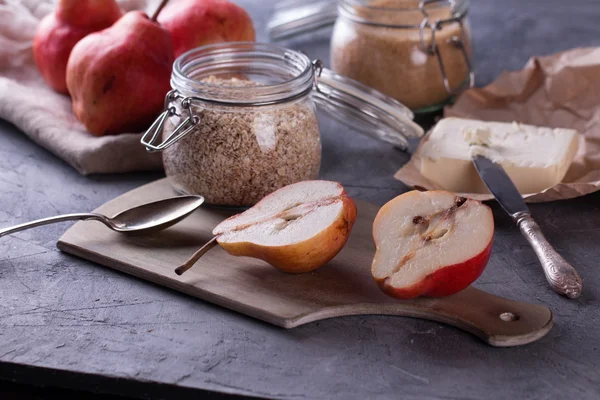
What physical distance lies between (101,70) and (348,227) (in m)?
0.56

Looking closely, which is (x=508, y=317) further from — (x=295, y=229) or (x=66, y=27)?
(x=66, y=27)

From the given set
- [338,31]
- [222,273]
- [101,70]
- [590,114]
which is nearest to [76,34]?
[101,70]

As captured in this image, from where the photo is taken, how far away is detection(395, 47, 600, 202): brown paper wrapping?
4.44ft

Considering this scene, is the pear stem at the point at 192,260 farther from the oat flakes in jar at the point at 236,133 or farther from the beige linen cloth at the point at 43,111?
the beige linen cloth at the point at 43,111

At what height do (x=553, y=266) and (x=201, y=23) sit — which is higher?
(x=201, y=23)

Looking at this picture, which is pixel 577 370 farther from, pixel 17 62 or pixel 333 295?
pixel 17 62

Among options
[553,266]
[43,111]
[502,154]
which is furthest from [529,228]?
[43,111]

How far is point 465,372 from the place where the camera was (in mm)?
769

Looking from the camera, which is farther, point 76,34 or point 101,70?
point 76,34

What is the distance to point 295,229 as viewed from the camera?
35.3 inches

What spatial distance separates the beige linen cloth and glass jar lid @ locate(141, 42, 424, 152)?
0.19 ft

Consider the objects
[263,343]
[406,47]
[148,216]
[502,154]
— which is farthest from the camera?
[406,47]

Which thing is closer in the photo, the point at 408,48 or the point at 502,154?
the point at 502,154

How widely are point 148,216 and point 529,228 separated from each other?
0.51 m
